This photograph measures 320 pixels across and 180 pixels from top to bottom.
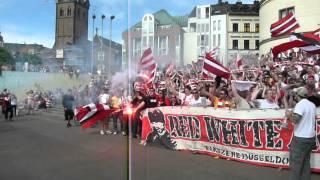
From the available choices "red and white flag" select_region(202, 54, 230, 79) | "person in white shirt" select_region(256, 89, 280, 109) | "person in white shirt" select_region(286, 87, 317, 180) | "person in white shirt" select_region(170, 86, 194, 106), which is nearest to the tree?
"person in white shirt" select_region(286, 87, 317, 180)

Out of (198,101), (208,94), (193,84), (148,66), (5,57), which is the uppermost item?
(148,66)

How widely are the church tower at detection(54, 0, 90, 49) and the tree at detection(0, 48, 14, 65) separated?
511 mm

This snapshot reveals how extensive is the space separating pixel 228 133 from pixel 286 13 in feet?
111

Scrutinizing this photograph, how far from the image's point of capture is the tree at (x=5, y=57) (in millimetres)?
4691

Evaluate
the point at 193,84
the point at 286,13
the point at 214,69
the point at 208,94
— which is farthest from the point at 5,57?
the point at 286,13

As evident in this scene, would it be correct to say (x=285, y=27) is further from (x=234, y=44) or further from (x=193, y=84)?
(x=234, y=44)

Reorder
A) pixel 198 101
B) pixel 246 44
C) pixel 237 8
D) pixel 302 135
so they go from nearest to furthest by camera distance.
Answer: pixel 302 135, pixel 198 101, pixel 246 44, pixel 237 8

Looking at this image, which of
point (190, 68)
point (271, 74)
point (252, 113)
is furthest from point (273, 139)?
point (190, 68)

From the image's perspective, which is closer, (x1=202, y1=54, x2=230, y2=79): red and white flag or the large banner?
the large banner

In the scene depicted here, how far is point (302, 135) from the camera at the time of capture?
5.78m

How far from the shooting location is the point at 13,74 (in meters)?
4.82

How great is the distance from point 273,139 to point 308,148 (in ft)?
5.61

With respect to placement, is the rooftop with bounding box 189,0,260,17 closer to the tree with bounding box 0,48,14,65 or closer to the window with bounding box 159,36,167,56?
the window with bounding box 159,36,167,56

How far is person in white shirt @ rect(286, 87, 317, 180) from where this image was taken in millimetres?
5766
